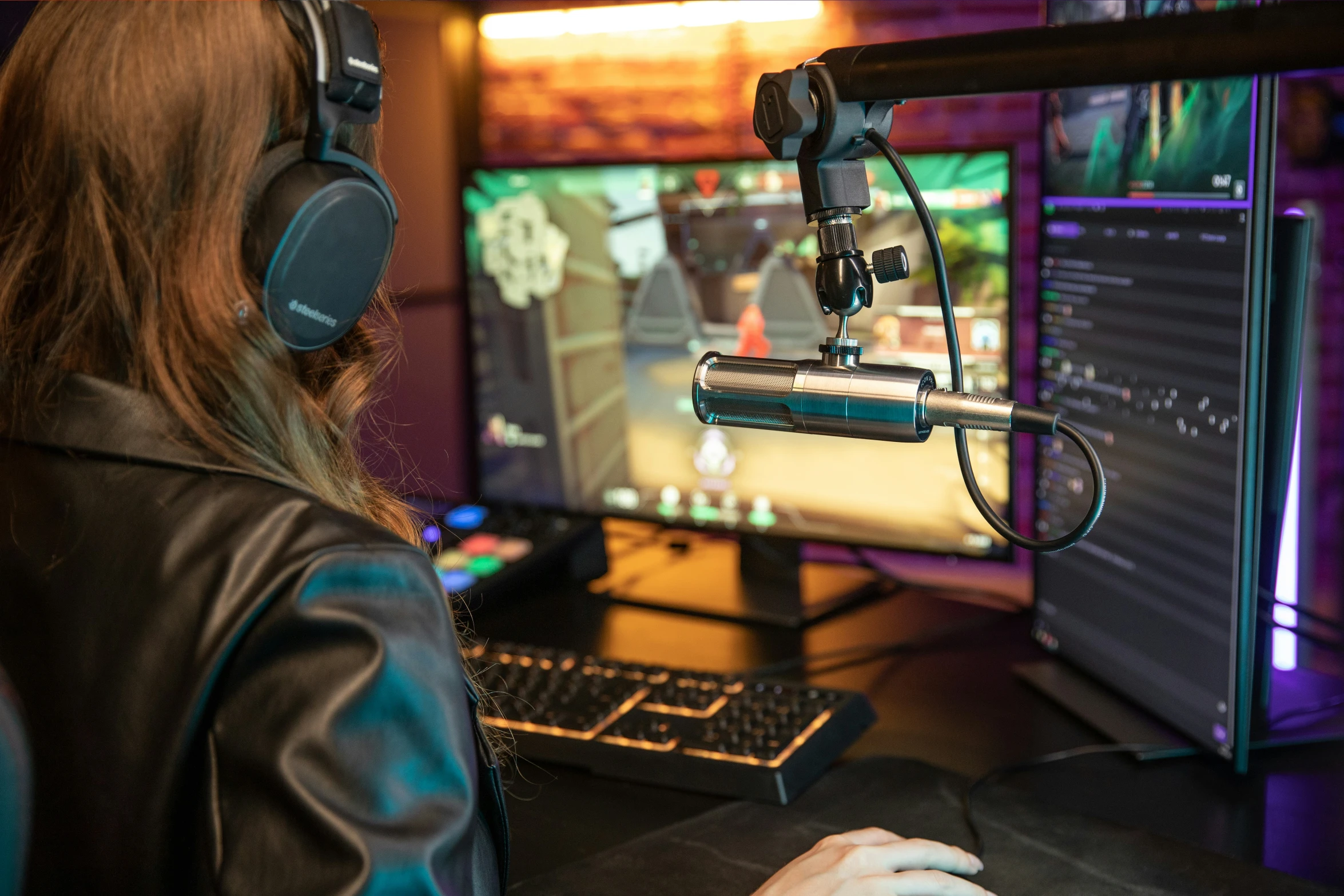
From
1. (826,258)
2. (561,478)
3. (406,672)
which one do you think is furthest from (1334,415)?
(406,672)

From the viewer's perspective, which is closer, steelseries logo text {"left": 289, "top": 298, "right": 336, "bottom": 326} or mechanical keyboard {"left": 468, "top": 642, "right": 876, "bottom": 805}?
steelseries logo text {"left": 289, "top": 298, "right": 336, "bottom": 326}

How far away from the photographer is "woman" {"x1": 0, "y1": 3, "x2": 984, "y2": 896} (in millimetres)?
516

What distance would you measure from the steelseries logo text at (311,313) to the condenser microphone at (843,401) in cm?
21

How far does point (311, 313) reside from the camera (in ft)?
2.06

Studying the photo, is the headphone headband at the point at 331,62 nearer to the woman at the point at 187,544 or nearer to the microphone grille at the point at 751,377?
the woman at the point at 187,544

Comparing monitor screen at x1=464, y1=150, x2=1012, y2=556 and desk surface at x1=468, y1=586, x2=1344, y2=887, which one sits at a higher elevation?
monitor screen at x1=464, y1=150, x2=1012, y2=556

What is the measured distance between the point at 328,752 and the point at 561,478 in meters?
1.05

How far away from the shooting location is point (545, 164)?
4.81 feet

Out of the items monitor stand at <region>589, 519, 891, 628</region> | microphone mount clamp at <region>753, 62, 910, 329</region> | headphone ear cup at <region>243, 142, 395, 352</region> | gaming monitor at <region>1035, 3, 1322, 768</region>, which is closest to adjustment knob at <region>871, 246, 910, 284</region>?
microphone mount clamp at <region>753, 62, 910, 329</region>

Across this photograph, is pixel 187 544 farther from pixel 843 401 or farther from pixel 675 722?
pixel 675 722

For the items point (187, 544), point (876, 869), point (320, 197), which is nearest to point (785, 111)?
point (320, 197)

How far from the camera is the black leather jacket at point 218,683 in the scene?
0.51 m

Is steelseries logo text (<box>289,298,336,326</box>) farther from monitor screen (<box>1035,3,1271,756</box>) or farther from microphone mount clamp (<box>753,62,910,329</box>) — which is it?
monitor screen (<box>1035,3,1271,756</box>)

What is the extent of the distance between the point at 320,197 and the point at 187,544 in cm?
19
